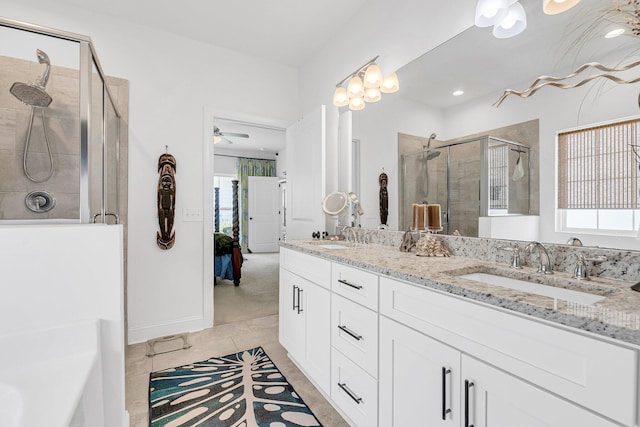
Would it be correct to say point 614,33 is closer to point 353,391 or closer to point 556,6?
point 556,6

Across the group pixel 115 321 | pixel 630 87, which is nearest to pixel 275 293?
pixel 115 321

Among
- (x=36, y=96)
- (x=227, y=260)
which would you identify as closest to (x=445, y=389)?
(x=36, y=96)

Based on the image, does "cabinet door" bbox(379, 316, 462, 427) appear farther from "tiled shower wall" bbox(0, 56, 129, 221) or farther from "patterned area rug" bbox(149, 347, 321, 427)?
"tiled shower wall" bbox(0, 56, 129, 221)

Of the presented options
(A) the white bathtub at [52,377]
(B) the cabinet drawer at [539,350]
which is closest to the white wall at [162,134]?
(A) the white bathtub at [52,377]

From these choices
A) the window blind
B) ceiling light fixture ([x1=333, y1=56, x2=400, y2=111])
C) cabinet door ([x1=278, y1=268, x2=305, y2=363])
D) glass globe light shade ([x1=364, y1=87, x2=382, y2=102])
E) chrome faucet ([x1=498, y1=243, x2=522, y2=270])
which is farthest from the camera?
glass globe light shade ([x1=364, y1=87, x2=382, y2=102])

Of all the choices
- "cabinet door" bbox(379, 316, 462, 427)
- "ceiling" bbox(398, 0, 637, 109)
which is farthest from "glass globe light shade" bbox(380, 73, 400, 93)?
"cabinet door" bbox(379, 316, 462, 427)

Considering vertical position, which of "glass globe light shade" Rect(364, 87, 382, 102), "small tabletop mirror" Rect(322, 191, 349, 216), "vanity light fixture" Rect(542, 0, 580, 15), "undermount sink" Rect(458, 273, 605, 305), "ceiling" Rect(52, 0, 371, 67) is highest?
"ceiling" Rect(52, 0, 371, 67)

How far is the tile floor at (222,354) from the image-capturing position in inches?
63.9

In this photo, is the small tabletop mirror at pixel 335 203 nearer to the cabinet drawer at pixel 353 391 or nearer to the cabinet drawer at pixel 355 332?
the cabinet drawer at pixel 355 332

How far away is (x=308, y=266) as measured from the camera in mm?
1839

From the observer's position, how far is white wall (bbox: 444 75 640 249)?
102cm

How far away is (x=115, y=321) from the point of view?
1290mm

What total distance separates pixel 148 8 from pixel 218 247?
2.98 metres

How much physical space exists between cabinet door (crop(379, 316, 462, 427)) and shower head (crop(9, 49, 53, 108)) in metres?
2.82
